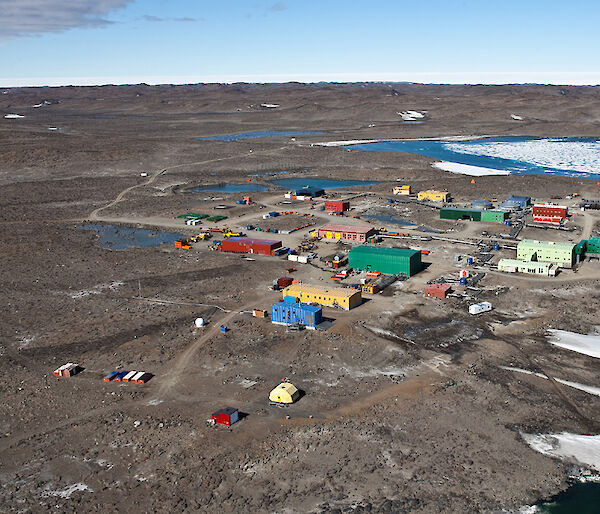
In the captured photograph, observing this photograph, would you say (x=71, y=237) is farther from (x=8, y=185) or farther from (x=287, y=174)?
(x=287, y=174)

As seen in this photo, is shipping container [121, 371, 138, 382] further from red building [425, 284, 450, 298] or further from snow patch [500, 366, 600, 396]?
red building [425, 284, 450, 298]

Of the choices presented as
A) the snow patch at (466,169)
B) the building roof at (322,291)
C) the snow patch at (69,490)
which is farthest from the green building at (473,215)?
the snow patch at (69,490)

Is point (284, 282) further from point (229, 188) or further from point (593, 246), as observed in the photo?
point (229, 188)

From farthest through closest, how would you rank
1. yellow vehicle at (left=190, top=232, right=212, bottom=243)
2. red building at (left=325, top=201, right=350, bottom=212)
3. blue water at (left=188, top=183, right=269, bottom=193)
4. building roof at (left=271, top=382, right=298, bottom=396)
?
blue water at (left=188, top=183, right=269, bottom=193) → red building at (left=325, top=201, right=350, bottom=212) → yellow vehicle at (left=190, top=232, right=212, bottom=243) → building roof at (left=271, top=382, right=298, bottom=396)

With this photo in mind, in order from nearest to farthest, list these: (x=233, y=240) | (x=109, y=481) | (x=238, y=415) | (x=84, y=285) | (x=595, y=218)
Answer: (x=109, y=481)
(x=238, y=415)
(x=84, y=285)
(x=233, y=240)
(x=595, y=218)

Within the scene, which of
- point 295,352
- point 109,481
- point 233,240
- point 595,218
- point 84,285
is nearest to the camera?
point 109,481

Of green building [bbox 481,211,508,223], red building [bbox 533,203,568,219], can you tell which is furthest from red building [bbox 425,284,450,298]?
red building [bbox 533,203,568,219]

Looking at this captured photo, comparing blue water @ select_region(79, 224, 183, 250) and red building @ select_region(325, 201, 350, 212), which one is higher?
red building @ select_region(325, 201, 350, 212)

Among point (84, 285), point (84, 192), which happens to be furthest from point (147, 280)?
point (84, 192)
